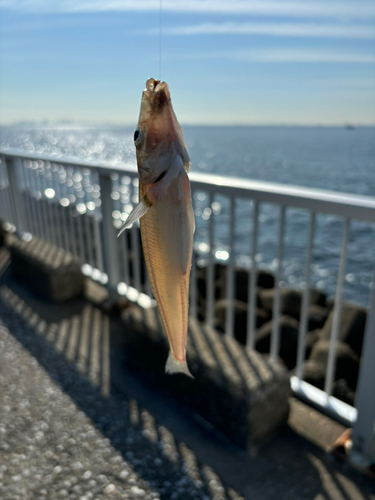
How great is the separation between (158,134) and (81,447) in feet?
7.08

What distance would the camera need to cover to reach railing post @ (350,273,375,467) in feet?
6.81

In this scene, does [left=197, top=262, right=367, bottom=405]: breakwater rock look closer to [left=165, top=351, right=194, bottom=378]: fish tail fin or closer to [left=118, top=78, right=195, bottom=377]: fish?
[left=165, top=351, right=194, bottom=378]: fish tail fin

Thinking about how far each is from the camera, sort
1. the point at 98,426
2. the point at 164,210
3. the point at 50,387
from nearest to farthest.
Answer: the point at 164,210 → the point at 98,426 → the point at 50,387

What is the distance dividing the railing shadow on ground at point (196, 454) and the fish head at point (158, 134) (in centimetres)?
189

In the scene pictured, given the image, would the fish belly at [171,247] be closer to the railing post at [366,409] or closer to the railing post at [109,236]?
the railing post at [366,409]

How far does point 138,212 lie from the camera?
68 cm

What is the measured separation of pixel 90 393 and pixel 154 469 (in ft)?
2.74

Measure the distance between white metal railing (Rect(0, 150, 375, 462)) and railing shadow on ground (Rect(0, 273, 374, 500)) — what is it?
26 cm

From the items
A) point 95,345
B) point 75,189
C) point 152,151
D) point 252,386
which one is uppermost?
point 152,151

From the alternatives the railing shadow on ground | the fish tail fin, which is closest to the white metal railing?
the railing shadow on ground

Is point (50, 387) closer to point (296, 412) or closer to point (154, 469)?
point (154, 469)

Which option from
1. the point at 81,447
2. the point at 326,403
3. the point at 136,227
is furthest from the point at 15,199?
the point at 326,403

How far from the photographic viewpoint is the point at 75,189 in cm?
431

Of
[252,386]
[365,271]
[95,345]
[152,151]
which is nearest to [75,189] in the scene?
[95,345]
